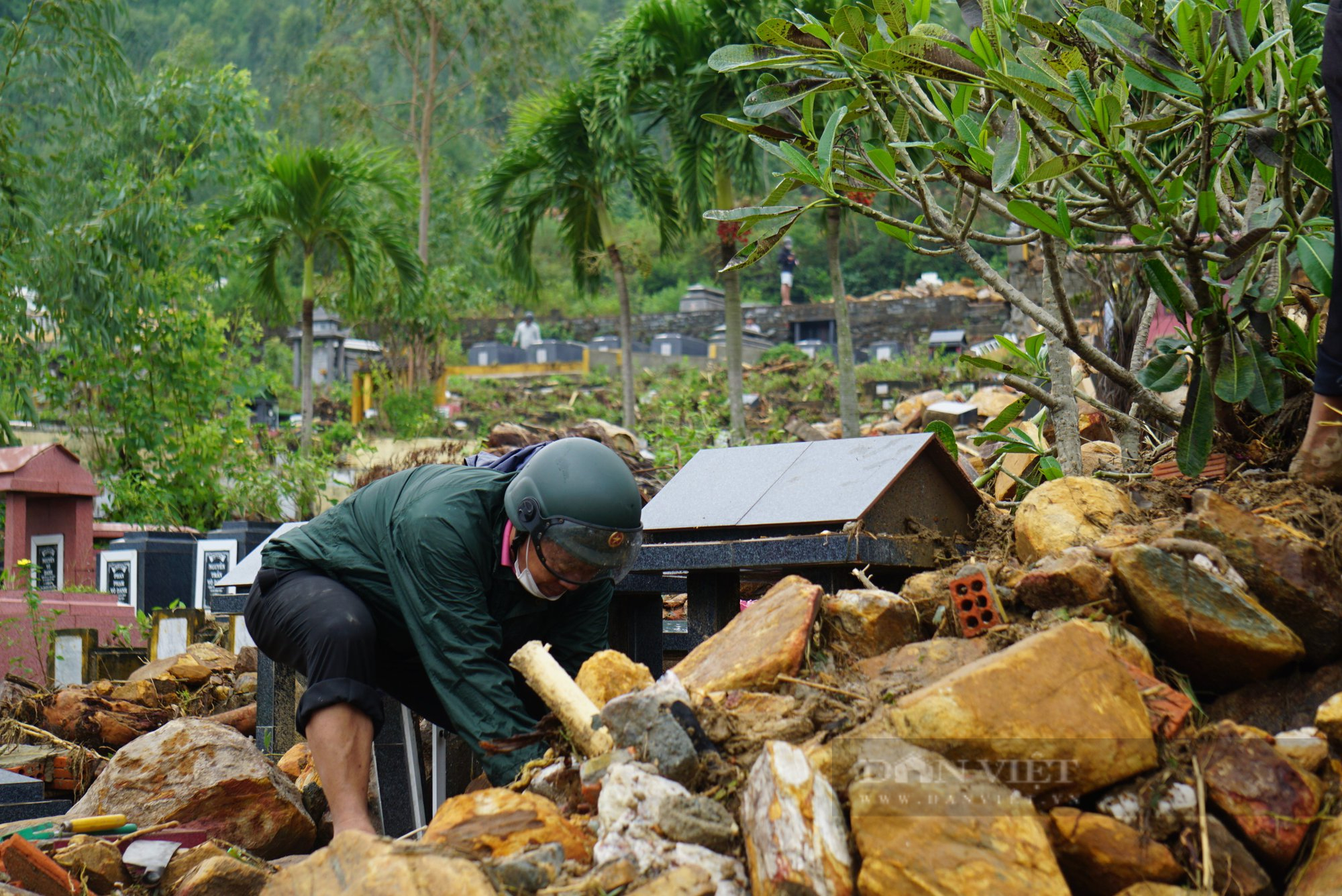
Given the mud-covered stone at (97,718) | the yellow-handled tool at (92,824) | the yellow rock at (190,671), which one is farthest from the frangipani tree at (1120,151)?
the yellow rock at (190,671)

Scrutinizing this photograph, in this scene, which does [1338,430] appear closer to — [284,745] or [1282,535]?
[1282,535]

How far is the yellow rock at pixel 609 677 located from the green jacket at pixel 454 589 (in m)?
0.25

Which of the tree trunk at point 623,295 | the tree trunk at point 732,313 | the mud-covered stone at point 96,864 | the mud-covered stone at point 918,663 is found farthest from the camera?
the tree trunk at point 623,295

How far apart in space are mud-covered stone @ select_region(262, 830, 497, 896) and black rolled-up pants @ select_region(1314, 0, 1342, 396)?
211cm

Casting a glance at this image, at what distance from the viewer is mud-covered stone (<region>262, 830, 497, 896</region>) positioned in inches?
80.8

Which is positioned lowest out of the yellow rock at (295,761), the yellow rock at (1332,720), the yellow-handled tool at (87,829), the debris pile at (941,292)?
the yellow rock at (295,761)

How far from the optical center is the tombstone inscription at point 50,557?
8.65 metres

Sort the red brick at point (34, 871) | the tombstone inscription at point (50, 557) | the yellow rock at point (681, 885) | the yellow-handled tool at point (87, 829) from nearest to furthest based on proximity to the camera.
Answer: the yellow rock at point (681, 885), the red brick at point (34, 871), the yellow-handled tool at point (87, 829), the tombstone inscription at point (50, 557)

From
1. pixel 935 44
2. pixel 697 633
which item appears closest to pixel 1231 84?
pixel 935 44

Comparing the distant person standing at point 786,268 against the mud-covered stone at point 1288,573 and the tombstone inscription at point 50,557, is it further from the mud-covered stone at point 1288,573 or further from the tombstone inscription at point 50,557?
the mud-covered stone at point 1288,573

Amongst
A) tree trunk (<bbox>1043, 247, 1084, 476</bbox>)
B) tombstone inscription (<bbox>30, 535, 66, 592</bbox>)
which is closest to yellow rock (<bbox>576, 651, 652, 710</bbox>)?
tree trunk (<bbox>1043, 247, 1084, 476</bbox>)

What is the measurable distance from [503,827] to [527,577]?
1.02 meters

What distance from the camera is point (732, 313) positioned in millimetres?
12422

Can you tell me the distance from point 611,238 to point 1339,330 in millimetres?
11848
